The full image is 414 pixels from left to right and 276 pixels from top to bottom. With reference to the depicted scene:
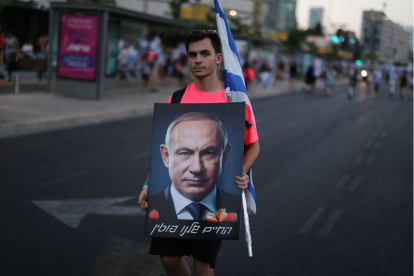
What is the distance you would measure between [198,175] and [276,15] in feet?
273

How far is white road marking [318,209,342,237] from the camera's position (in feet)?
19.7

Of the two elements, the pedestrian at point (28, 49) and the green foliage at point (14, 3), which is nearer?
the green foliage at point (14, 3)

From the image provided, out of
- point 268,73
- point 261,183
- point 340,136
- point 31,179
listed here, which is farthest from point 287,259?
point 268,73

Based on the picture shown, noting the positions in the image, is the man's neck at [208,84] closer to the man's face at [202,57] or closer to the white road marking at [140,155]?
the man's face at [202,57]

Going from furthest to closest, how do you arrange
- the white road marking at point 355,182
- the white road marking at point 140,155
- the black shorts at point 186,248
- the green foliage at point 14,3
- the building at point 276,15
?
the building at point 276,15 → the green foliage at point 14,3 → the white road marking at point 140,155 → the white road marking at point 355,182 → the black shorts at point 186,248

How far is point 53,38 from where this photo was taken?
18703 mm

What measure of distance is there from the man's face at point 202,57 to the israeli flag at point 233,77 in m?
0.16

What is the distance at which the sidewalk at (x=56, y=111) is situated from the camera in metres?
12.0

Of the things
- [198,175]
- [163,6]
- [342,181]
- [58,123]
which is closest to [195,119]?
[198,175]

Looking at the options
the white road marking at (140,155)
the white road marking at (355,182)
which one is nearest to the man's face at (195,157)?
the white road marking at (355,182)

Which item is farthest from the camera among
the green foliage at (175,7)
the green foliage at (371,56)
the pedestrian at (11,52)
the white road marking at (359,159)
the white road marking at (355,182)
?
the green foliage at (371,56)

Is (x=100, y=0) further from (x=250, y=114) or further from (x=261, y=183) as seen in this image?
(x=250, y=114)

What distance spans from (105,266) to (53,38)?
49.8ft

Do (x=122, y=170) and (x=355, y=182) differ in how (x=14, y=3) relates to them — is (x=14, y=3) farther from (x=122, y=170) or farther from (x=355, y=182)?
(x=355, y=182)
